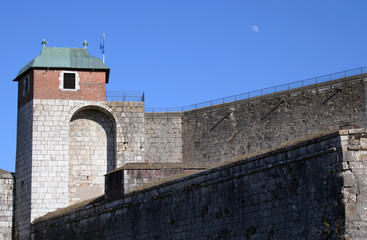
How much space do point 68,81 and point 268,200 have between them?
17302 millimetres

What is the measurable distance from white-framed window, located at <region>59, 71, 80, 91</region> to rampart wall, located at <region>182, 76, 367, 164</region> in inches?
222

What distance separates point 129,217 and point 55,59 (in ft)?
38.2

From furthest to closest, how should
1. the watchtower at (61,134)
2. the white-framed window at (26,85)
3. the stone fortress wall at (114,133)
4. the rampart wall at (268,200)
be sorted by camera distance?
the white-framed window at (26,85), the watchtower at (61,134), the stone fortress wall at (114,133), the rampart wall at (268,200)

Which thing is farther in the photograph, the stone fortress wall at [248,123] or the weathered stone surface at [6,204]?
the weathered stone surface at [6,204]

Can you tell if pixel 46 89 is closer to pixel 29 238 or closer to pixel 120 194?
pixel 29 238

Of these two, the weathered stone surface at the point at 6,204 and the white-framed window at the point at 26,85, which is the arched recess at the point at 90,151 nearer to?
the white-framed window at the point at 26,85

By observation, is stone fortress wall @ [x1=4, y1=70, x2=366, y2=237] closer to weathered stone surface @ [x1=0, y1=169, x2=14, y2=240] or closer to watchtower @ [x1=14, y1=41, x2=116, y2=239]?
watchtower @ [x1=14, y1=41, x2=116, y2=239]

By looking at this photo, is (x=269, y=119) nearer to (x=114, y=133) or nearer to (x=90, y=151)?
(x=114, y=133)

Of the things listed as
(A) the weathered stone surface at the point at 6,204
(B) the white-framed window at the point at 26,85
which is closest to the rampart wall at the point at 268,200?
(A) the weathered stone surface at the point at 6,204

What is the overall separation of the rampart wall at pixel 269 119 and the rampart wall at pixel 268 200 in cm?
975

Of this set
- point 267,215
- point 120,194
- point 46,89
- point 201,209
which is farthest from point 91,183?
point 267,215

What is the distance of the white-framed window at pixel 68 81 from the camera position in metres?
33.0

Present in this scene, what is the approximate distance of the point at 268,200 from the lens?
17.5 m

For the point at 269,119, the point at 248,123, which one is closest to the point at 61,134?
the point at 248,123
